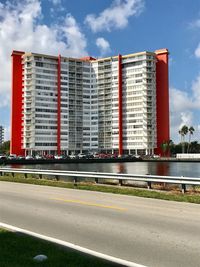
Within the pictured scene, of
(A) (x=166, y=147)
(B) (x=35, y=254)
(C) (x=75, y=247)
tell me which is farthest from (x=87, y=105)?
(B) (x=35, y=254)

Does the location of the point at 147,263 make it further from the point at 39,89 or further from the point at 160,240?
the point at 39,89

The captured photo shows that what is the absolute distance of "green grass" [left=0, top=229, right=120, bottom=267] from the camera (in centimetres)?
626

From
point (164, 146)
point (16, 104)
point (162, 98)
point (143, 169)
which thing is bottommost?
point (143, 169)

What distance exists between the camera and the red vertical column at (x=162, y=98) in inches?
6481

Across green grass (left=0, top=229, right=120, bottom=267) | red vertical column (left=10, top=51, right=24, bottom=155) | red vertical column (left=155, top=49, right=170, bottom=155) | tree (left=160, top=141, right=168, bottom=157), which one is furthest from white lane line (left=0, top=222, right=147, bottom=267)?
red vertical column (left=155, top=49, right=170, bottom=155)

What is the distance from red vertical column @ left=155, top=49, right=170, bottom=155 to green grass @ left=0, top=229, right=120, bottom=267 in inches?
6227

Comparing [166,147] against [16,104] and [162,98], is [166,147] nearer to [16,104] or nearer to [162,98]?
[162,98]

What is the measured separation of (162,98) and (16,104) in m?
63.0

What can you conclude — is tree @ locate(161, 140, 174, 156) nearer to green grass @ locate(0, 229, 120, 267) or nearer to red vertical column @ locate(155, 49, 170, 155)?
red vertical column @ locate(155, 49, 170, 155)

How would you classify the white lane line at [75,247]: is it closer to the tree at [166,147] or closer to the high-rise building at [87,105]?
the high-rise building at [87,105]

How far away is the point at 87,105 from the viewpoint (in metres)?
177

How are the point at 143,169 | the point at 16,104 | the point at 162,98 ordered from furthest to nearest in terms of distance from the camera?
the point at 162,98, the point at 16,104, the point at 143,169

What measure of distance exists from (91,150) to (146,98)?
34.3 metres

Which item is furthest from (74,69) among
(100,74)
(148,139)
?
(148,139)
